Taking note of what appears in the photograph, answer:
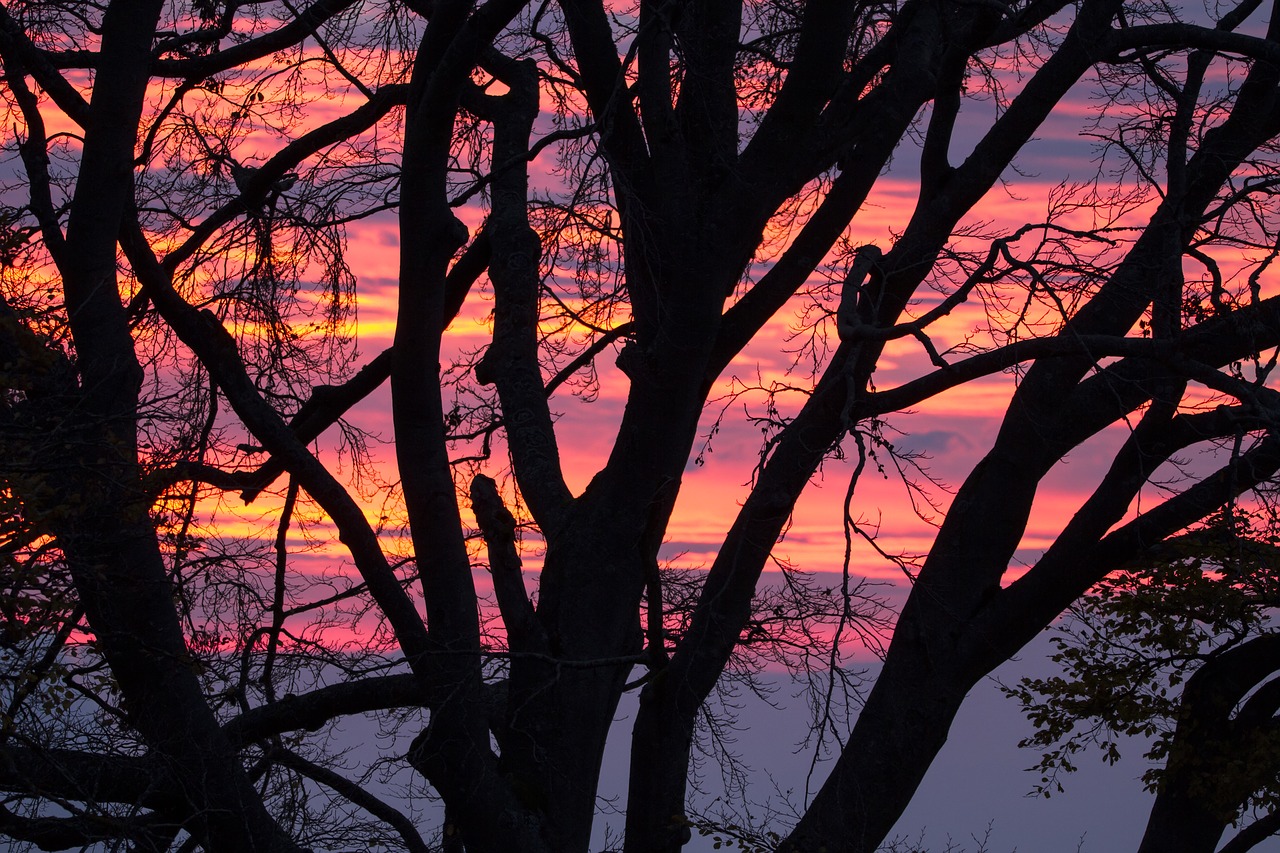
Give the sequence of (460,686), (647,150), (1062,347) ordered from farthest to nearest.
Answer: (647,150), (460,686), (1062,347)

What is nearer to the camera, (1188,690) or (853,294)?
(853,294)

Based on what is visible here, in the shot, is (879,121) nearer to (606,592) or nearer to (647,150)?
(647,150)

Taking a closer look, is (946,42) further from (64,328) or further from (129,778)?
(129,778)

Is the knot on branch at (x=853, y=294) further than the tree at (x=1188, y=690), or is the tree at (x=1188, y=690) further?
the tree at (x=1188, y=690)

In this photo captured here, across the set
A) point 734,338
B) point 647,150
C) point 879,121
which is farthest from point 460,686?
point 879,121

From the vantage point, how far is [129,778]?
707cm

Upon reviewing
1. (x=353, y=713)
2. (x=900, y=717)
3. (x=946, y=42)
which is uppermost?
(x=946, y=42)

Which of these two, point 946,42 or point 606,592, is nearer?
point 606,592

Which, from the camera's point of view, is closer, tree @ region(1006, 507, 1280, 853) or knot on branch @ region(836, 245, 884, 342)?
knot on branch @ region(836, 245, 884, 342)

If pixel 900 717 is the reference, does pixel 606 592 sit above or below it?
above

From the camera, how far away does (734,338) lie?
25.7ft

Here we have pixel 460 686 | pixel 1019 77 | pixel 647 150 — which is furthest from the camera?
pixel 1019 77

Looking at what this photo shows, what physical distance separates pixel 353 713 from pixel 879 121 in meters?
5.12

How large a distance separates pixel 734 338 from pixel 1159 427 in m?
2.85
